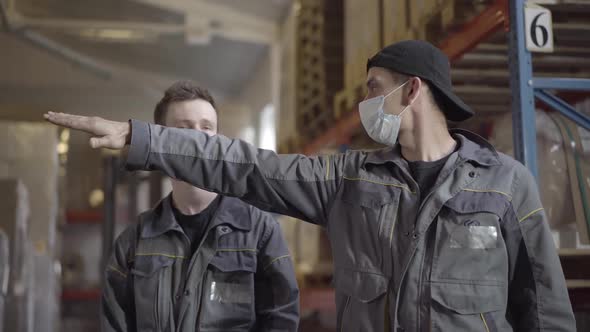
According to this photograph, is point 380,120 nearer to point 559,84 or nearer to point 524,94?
point 524,94

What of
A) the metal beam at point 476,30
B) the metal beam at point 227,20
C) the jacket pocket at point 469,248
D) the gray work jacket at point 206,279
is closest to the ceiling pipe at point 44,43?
the metal beam at point 227,20

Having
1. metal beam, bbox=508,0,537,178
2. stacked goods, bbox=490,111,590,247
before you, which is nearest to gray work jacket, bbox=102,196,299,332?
metal beam, bbox=508,0,537,178

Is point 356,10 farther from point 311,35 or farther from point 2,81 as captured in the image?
point 2,81

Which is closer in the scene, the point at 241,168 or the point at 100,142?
the point at 100,142

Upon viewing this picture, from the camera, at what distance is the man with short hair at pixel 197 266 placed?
228cm

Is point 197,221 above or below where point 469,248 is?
above

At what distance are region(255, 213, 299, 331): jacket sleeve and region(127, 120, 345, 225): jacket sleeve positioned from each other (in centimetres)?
28

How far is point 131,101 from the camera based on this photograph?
16.1 m

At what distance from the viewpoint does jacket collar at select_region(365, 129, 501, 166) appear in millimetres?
2041

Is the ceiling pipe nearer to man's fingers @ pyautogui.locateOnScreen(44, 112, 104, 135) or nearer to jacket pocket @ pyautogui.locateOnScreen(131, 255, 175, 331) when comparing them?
jacket pocket @ pyautogui.locateOnScreen(131, 255, 175, 331)

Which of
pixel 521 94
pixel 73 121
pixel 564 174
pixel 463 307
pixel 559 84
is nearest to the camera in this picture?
pixel 73 121

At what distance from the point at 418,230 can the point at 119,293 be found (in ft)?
3.73

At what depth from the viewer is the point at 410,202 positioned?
6.56 feet

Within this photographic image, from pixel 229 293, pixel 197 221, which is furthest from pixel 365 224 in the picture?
pixel 197 221
